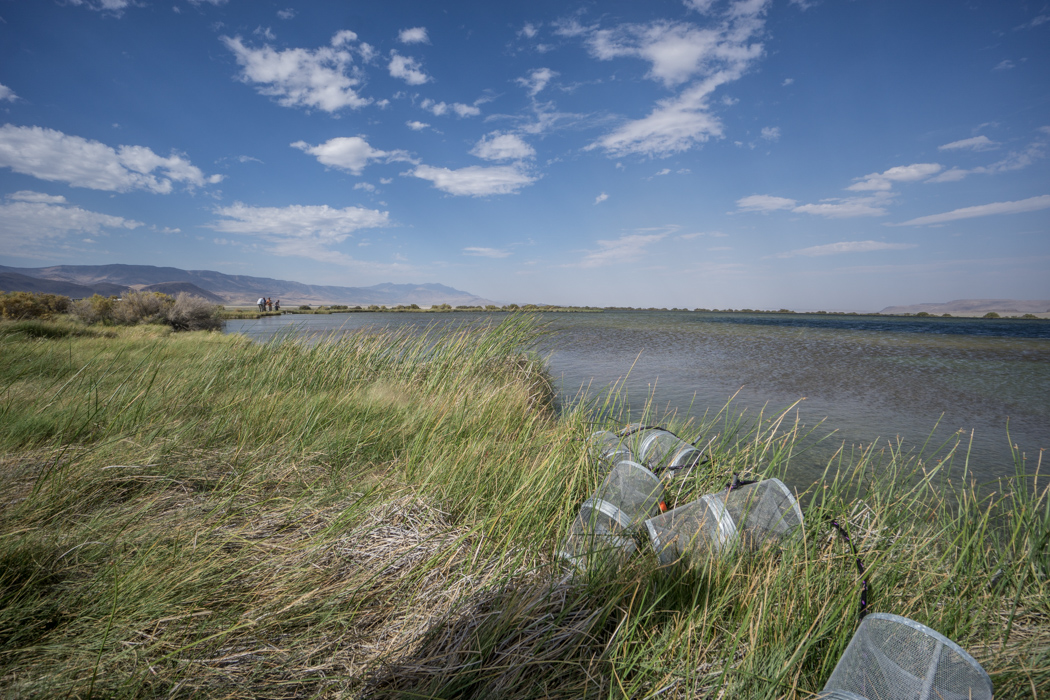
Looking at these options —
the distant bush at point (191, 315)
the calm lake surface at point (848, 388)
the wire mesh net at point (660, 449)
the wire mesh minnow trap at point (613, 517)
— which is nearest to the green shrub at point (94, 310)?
the distant bush at point (191, 315)

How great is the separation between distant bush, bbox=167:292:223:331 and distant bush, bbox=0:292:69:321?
10.8ft

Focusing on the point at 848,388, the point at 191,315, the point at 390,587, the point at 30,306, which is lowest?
the point at 848,388

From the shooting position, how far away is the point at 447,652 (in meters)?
1.44

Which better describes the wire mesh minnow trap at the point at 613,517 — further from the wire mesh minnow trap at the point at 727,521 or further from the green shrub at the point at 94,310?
the green shrub at the point at 94,310

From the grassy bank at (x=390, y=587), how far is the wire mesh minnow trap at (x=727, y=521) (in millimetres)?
111

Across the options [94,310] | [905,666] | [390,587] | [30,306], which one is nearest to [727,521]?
[905,666]

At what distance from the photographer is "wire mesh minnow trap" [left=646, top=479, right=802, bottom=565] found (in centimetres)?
196

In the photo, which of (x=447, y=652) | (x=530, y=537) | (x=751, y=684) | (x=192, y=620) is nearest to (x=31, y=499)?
(x=192, y=620)

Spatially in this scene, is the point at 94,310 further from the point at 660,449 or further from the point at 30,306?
the point at 660,449

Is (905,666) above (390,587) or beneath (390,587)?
above

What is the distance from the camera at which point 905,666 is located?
1266 mm

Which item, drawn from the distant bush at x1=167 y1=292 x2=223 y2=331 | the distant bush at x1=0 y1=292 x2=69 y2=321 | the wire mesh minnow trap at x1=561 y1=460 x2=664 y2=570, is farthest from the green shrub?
the wire mesh minnow trap at x1=561 y1=460 x2=664 y2=570

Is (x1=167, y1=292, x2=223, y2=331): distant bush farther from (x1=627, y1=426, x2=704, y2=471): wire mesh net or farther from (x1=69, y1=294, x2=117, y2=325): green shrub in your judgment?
(x1=627, y1=426, x2=704, y2=471): wire mesh net

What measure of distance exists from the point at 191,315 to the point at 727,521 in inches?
865
